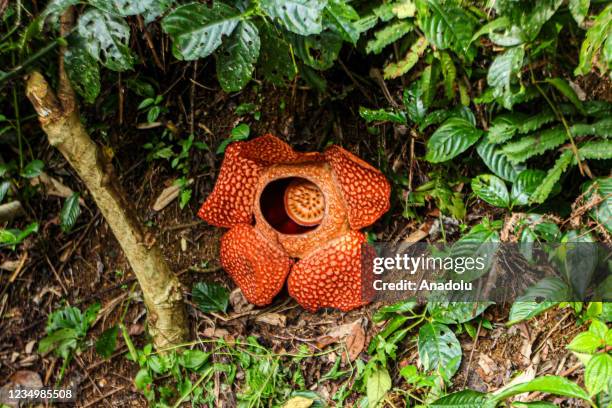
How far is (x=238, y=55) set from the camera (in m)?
1.86

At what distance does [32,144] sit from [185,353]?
1.38 meters

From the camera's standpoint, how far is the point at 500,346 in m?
2.12

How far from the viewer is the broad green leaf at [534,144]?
2.04 m

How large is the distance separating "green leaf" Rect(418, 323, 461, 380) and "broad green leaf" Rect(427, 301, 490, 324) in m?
0.03

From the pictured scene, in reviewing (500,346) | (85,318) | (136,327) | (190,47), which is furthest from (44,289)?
(500,346)

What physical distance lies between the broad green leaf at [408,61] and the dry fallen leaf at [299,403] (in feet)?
4.17

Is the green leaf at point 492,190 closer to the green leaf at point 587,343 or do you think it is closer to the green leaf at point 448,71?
the green leaf at point 448,71

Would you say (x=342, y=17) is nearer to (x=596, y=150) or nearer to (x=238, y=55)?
(x=238, y=55)

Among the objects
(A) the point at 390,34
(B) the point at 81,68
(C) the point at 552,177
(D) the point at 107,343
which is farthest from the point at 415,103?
(D) the point at 107,343

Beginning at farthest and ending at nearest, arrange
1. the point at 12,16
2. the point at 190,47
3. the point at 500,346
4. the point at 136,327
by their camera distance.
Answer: the point at 136,327
the point at 12,16
the point at 500,346
the point at 190,47

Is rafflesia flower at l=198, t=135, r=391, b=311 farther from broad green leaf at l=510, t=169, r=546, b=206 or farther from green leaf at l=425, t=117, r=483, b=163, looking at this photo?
broad green leaf at l=510, t=169, r=546, b=206

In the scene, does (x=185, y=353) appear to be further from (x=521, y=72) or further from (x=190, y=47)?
(x=521, y=72)

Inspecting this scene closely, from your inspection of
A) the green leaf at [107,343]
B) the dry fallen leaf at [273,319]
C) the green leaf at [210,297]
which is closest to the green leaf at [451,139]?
the dry fallen leaf at [273,319]

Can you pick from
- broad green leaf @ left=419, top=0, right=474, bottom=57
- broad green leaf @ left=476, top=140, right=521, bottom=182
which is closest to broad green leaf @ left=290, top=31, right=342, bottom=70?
broad green leaf @ left=419, top=0, right=474, bottom=57
